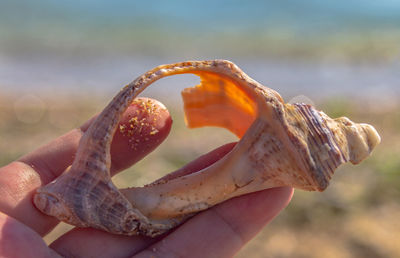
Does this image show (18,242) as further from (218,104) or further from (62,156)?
(218,104)

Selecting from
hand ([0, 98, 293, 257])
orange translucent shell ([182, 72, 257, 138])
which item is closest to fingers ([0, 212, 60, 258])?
hand ([0, 98, 293, 257])

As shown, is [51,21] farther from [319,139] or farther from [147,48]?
[319,139]

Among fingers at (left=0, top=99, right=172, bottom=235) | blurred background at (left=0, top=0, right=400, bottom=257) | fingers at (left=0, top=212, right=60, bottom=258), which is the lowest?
blurred background at (left=0, top=0, right=400, bottom=257)

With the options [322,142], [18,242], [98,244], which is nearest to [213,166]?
[322,142]

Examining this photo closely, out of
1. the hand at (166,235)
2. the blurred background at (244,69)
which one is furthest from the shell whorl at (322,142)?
the blurred background at (244,69)

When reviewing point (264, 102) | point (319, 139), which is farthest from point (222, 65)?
point (319, 139)

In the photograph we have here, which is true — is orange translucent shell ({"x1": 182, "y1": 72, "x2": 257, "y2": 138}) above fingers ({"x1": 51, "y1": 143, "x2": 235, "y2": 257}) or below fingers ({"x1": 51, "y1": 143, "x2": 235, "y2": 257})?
above

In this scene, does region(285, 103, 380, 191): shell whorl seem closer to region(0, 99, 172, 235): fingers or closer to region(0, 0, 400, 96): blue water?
region(0, 99, 172, 235): fingers

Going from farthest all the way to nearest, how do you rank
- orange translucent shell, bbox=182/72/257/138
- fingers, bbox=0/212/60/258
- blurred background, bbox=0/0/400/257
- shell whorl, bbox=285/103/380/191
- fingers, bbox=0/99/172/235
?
1. blurred background, bbox=0/0/400/257
2. orange translucent shell, bbox=182/72/257/138
3. fingers, bbox=0/99/172/235
4. shell whorl, bbox=285/103/380/191
5. fingers, bbox=0/212/60/258
